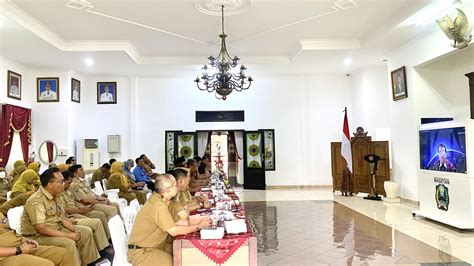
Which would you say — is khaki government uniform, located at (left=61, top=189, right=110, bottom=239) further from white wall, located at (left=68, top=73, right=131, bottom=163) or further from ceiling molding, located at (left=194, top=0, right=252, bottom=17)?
white wall, located at (left=68, top=73, right=131, bottom=163)

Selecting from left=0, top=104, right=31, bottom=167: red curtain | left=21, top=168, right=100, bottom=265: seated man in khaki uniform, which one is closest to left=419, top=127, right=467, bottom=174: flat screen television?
left=21, top=168, right=100, bottom=265: seated man in khaki uniform

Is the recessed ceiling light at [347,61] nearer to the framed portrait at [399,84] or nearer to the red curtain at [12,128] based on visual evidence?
the framed portrait at [399,84]

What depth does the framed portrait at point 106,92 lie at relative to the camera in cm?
1116

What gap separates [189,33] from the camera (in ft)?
24.5

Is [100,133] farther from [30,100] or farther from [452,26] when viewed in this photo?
[452,26]

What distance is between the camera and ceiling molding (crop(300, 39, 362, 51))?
26.8ft

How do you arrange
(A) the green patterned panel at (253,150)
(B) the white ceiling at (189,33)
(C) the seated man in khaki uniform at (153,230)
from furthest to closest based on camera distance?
(A) the green patterned panel at (253,150) < (B) the white ceiling at (189,33) < (C) the seated man in khaki uniform at (153,230)

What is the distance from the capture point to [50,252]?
3.12m

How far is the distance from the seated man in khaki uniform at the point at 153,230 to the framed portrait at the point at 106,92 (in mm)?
9237

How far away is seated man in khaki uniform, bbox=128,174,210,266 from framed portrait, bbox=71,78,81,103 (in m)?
8.75

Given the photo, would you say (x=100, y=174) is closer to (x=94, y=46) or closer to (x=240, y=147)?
(x=94, y=46)

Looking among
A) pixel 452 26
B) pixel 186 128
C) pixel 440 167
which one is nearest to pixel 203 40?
pixel 186 128

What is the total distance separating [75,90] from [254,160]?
5.90 metres

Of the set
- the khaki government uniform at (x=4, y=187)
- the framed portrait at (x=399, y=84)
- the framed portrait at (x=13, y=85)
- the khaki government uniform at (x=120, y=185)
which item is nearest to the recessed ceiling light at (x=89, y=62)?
the framed portrait at (x=13, y=85)
